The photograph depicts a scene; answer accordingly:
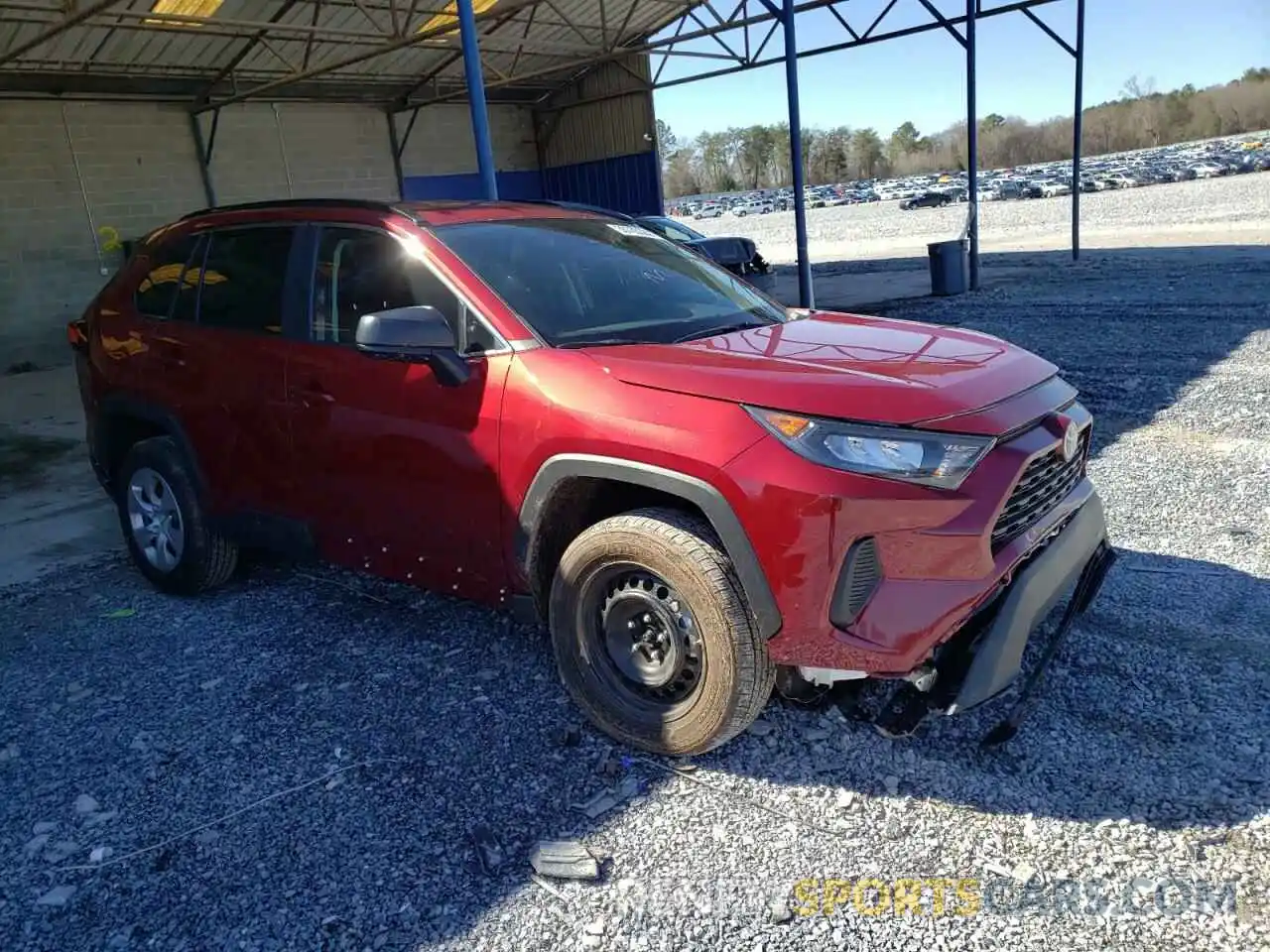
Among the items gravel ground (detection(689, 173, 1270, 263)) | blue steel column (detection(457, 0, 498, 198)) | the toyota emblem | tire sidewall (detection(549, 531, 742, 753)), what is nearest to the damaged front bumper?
the toyota emblem

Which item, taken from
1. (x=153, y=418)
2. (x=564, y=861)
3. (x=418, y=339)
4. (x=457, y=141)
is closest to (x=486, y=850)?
(x=564, y=861)

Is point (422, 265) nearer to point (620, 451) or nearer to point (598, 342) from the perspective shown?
point (598, 342)

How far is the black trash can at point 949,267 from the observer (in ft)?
45.7

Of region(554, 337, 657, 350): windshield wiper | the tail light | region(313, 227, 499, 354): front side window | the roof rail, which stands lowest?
region(554, 337, 657, 350): windshield wiper

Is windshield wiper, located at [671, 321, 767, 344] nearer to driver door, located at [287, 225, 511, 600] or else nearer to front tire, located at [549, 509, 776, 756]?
driver door, located at [287, 225, 511, 600]

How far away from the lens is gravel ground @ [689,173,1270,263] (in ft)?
65.9

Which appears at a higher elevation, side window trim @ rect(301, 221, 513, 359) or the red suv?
side window trim @ rect(301, 221, 513, 359)

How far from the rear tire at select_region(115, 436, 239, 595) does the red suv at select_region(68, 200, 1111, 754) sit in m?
0.02

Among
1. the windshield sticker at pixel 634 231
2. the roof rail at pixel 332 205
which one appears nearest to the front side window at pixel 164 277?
the roof rail at pixel 332 205

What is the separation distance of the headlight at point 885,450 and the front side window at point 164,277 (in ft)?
10.5

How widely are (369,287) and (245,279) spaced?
84cm

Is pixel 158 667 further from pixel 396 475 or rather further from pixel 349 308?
pixel 349 308

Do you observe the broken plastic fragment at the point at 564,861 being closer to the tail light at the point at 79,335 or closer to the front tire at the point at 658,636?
the front tire at the point at 658,636

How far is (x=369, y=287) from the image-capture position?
377cm
